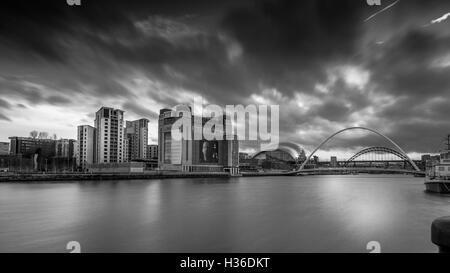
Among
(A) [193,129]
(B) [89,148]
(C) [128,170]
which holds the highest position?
(A) [193,129]

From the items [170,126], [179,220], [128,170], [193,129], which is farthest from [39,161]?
[179,220]

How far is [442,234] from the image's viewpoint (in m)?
2.22

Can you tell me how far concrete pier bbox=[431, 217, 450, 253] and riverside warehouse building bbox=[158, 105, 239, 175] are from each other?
126 metres

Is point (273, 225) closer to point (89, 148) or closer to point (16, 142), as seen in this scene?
point (89, 148)

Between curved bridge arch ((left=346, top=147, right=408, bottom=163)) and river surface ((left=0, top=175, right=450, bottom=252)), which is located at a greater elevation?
curved bridge arch ((left=346, top=147, right=408, bottom=163))

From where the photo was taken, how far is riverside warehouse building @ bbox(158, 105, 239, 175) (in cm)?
13000

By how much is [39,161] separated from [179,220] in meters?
106

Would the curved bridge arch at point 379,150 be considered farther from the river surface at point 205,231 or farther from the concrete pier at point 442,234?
the concrete pier at point 442,234

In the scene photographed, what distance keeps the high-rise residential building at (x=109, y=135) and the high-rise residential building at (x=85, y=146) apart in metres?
2.28

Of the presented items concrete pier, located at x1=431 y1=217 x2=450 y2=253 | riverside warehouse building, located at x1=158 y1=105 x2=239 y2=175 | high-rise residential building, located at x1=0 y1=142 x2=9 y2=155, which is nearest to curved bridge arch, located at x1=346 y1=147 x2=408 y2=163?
riverside warehouse building, located at x1=158 y1=105 x2=239 y2=175

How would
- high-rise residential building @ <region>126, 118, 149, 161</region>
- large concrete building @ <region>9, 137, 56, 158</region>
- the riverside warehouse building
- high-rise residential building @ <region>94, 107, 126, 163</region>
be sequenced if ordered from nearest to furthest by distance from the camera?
high-rise residential building @ <region>94, 107, 126, 163</region> < large concrete building @ <region>9, 137, 56, 158</region> < the riverside warehouse building < high-rise residential building @ <region>126, 118, 149, 161</region>

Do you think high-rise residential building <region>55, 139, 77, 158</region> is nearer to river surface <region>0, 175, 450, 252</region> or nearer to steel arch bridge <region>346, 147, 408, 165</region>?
river surface <region>0, 175, 450, 252</region>

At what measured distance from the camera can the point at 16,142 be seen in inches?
4879
